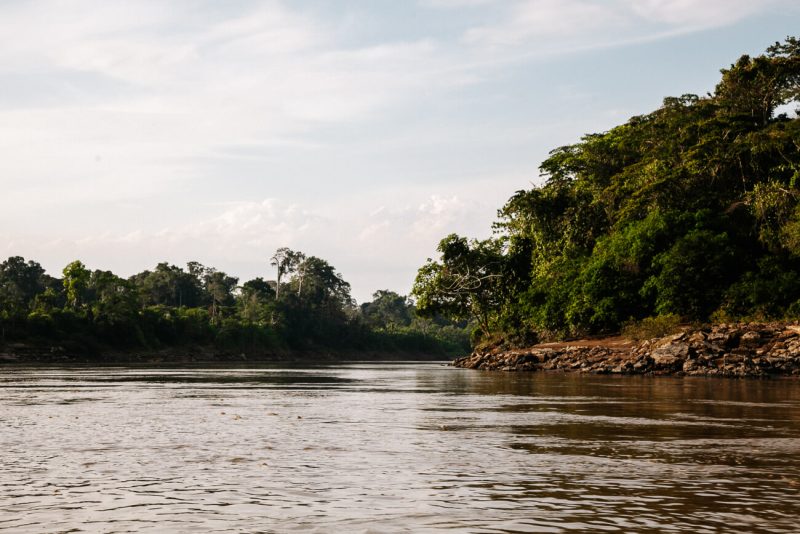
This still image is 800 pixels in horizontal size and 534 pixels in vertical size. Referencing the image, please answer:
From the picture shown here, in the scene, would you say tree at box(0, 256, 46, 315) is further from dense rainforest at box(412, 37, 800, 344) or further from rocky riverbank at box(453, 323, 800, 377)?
rocky riverbank at box(453, 323, 800, 377)

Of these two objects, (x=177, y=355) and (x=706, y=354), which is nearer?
(x=706, y=354)

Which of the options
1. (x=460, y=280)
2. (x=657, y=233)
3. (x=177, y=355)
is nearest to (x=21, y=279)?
(x=177, y=355)

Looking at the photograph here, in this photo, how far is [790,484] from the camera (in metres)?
13.0

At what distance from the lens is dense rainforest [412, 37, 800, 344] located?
203 feet

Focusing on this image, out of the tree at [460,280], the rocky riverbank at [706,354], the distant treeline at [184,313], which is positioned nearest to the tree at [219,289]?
the distant treeline at [184,313]

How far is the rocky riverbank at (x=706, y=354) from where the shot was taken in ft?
167

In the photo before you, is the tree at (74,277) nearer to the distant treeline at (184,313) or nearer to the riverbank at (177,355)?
the distant treeline at (184,313)

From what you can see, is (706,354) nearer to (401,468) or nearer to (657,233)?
(657,233)

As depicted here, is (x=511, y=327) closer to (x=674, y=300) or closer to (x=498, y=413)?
(x=674, y=300)

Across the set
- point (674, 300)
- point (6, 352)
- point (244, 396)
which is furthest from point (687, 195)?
point (6, 352)

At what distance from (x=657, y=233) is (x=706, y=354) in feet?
47.2

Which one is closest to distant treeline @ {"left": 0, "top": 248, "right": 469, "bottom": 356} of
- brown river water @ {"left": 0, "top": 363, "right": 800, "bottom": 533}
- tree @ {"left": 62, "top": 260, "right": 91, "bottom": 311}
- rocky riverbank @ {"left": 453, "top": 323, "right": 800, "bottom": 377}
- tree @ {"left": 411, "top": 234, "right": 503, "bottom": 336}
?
tree @ {"left": 62, "top": 260, "right": 91, "bottom": 311}

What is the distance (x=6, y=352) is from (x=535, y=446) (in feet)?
327

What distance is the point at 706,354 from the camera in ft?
177
